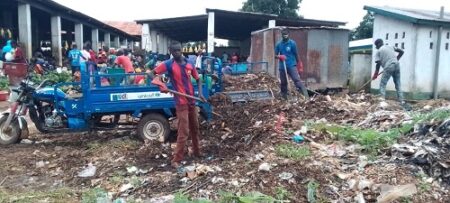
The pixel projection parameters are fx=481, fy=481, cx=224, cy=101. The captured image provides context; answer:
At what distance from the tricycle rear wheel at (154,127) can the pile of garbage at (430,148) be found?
12.2 feet

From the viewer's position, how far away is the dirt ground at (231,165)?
5.05 m

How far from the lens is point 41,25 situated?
28.1 metres

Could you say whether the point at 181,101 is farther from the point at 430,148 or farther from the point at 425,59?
the point at 425,59

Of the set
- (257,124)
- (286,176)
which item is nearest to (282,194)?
(286,176)

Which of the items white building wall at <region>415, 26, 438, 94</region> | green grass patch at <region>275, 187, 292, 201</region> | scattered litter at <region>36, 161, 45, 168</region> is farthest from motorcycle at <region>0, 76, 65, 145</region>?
white building wall at <region>415, 26, 438, 94</region>

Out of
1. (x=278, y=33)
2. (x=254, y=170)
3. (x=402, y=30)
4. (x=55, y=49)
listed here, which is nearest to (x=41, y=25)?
(x=55, y=49)

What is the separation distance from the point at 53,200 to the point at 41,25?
25.1 meters

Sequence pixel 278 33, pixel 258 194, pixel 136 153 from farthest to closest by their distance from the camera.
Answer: pixel 278 33
pixel 136 153
pixel 258 194

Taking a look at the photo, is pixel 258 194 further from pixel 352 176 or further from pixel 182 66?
pixel 182 66

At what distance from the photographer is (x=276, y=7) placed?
37.8m

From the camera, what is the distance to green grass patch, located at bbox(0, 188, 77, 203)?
17.0 feet

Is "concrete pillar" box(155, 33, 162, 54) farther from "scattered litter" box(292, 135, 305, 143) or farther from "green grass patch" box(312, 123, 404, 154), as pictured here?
"scattered litter" box(292, 135, 305, 143)

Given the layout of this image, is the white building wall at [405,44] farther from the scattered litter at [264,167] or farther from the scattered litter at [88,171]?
the scattered litter at [88,171]

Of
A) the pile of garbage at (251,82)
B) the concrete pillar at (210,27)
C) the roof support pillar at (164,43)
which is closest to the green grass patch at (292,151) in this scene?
the pile of garbage at (251,82)
